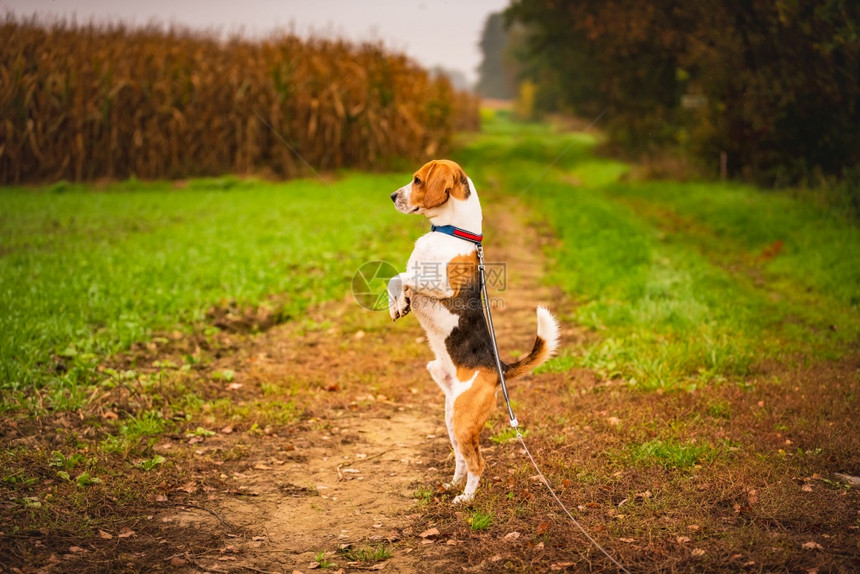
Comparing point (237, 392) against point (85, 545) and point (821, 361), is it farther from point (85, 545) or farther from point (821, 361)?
point (821, 361)

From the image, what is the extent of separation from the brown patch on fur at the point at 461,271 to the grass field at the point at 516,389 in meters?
1.46

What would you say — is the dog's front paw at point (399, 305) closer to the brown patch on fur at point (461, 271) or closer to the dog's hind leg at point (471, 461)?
the brown patch on fur at point (461, 271)

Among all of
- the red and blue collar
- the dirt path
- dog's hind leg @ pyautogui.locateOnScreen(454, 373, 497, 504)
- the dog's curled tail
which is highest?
the red and blue collar

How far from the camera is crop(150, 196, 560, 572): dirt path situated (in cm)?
443

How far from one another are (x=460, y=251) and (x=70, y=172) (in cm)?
2130

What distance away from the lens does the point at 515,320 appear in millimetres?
9719

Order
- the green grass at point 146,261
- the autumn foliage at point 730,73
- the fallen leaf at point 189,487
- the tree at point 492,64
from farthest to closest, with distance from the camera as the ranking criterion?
the tree at point 492,64, the autumn foliage at point 730,73, the green grass at point 146,261, the fallen leaf at point 189,487

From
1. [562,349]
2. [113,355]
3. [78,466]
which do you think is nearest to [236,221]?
[113,355]

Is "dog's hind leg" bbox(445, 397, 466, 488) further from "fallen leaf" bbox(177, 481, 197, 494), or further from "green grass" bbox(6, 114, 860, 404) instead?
"green grass" bbox(6, 114, 860, 404)

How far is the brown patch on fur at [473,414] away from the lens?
4.56 m

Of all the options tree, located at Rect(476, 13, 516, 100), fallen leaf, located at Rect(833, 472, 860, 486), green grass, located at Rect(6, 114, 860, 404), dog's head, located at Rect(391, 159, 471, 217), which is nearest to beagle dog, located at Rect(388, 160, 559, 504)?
dog's head, located at Rect(391, 159, 471, 217)

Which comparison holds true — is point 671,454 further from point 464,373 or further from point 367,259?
point 367,259

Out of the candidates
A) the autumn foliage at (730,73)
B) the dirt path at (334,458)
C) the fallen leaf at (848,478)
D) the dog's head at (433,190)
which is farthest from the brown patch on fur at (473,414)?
the autumn foliage at (730,73)

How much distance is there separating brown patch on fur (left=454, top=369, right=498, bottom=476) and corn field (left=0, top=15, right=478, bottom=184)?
18034mm
